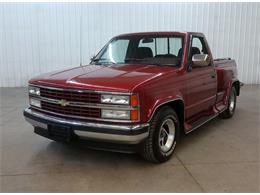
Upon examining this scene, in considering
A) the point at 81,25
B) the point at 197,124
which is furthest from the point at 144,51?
the point at 81,25

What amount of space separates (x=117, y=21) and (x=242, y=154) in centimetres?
710

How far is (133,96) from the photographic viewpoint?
3072mm

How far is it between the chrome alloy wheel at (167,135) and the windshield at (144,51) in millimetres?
862

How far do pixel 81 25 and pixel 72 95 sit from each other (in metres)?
6.96

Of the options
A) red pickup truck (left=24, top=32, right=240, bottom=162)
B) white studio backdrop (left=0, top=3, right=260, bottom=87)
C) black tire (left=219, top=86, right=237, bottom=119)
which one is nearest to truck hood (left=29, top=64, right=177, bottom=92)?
red pickup truck (left=24, top=32, right=240, bottom=162)

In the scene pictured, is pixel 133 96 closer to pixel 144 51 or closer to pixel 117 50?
pixel 144 51

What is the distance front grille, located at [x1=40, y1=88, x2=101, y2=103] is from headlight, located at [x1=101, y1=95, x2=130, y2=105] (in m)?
0.07

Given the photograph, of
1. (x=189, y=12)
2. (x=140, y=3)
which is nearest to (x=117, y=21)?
(x=140, y=3)

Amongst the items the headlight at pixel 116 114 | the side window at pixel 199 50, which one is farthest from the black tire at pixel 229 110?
the headlight at pixel 116 114

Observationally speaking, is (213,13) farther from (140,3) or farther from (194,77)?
(194,77)

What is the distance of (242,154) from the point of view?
3945 millimetres

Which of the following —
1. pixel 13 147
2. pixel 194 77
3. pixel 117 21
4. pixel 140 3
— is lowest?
pixel 13 147

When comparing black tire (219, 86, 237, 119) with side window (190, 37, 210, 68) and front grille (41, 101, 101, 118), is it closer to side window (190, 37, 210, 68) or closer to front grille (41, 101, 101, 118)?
side window (190, 37, 210, 68)

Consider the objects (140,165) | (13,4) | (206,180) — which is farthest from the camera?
(13,4)
